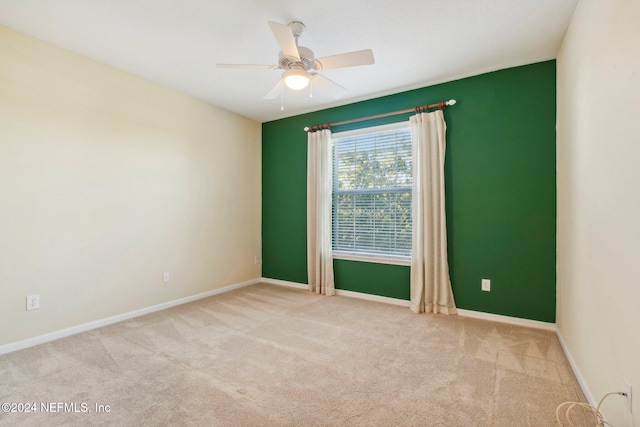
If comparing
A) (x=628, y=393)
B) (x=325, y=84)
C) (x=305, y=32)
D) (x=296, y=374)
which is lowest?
(x=296, y=374)

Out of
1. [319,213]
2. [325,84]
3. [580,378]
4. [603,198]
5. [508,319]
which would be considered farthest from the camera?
[319,213]

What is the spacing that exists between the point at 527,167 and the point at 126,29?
3889mm

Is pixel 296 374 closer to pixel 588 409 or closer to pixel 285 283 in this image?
pixel 588 409

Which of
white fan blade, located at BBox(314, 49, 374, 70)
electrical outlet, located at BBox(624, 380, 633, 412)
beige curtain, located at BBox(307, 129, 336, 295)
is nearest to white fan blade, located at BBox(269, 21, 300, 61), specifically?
white fan blade, located at BBox(314, 49, 374, 70)

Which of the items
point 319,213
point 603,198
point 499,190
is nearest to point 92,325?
point 319,213

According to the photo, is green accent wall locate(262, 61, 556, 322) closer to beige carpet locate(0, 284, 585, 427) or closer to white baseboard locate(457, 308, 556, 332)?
white baseboard locate(457, 308, 556, 332)

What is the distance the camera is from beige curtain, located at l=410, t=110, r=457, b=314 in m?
3.24

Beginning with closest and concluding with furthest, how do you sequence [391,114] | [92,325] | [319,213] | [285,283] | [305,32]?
1. [305,32]
2. [92,325]
3. [391,114]
4. [319,213]
5. [285,283]

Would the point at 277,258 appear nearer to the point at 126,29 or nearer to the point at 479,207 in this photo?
the point at 479,207

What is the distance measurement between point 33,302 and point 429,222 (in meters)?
3.91

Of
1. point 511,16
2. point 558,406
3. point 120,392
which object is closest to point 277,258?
point 120,392

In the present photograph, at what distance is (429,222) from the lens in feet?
10.8

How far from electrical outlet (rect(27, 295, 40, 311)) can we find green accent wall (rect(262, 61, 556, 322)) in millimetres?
3469

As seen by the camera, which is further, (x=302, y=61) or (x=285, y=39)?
(x=302, y=61)
